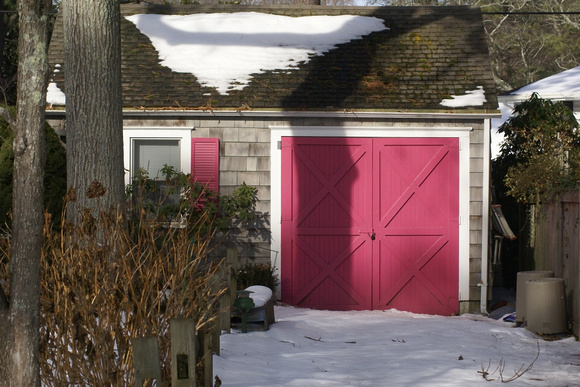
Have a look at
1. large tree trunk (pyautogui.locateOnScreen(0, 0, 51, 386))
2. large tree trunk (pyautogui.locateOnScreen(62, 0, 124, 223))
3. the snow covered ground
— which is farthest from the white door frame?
large tree trunk (pyautogui.locateOnScreen(0, 0, 51, 386))

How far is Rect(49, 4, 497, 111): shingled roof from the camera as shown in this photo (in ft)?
34.1

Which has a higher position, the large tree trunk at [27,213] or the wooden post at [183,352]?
the large tree trunk at [27,213]

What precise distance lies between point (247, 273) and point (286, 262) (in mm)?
635

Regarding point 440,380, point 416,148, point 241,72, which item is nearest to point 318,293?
point 416,148

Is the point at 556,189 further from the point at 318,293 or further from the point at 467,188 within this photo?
the point at 318,293

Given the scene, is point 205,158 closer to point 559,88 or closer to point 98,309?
point 98,309

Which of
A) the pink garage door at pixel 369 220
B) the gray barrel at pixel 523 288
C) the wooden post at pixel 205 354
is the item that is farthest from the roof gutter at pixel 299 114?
the wooden post at pixel 205 354

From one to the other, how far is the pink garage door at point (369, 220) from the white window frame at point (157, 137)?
1.42 meters

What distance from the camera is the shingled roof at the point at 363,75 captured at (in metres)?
10.4

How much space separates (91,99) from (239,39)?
518 cm

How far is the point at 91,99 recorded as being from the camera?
7.10m

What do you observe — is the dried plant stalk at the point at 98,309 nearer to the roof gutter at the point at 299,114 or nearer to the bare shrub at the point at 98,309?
the bare shrub at the point at 98,309

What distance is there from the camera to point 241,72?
36.3ft

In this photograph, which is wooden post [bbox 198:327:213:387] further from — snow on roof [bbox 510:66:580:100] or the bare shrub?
snow on roof [bbox 510:66:580:100]
